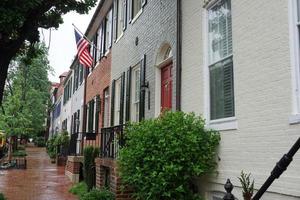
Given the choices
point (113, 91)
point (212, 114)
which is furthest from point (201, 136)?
point (113, 91)

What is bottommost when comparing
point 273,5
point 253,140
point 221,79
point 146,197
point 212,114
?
point 146,197

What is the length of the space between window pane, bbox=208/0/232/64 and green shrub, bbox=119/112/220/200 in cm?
120

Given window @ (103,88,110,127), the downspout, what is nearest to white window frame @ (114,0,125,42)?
window @ (103,88,110,127)

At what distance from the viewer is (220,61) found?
6.89 metres

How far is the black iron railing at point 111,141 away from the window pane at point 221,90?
2.95 m

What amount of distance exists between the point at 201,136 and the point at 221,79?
102 cm

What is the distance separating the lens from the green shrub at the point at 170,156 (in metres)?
6.43

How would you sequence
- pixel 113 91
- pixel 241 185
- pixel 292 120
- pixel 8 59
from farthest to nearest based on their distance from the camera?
pixel 113 91, pixel 8 59, pixel 241 185, pixel 292 120

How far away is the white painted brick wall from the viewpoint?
5.04m

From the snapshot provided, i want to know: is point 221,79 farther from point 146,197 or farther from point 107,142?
point 107,142

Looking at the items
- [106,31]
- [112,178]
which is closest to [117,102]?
[106,31]

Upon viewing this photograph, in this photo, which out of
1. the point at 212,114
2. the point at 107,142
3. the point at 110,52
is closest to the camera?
the point at 212,114

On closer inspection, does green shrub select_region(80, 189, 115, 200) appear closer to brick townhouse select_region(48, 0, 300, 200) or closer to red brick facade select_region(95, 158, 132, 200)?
red brick facade select_region(95, 158, 132, 200)

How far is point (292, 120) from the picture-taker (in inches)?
191
